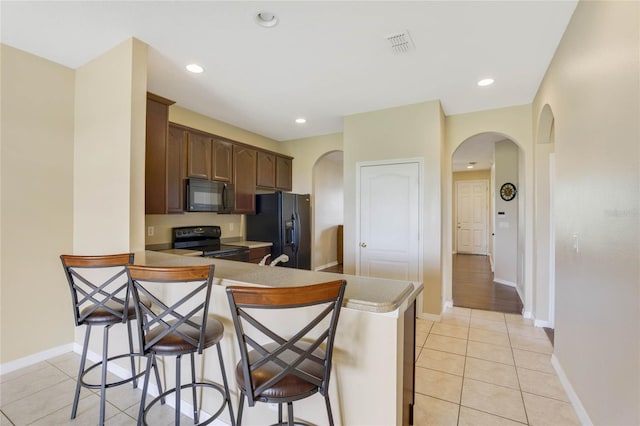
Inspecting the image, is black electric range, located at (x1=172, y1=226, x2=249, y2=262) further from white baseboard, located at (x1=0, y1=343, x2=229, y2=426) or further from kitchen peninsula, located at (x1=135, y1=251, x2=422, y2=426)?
kitchen peninsula, located at (x1=135, y1=251, x2=422, y2=426)

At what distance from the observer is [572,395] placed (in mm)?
1954

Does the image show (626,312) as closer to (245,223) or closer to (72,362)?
(72,362)

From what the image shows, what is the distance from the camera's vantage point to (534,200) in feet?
11.1

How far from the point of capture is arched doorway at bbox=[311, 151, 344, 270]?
6.51m

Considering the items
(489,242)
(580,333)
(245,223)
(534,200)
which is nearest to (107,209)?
(245,223)

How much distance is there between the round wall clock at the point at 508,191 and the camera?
16.9 feet

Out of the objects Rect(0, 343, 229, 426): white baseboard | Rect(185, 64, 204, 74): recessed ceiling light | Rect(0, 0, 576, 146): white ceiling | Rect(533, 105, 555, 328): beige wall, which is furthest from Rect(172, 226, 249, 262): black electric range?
Rect(533, 105, 555, 328): beige wall

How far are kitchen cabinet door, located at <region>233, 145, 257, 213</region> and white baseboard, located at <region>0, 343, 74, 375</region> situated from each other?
2413 millimetres

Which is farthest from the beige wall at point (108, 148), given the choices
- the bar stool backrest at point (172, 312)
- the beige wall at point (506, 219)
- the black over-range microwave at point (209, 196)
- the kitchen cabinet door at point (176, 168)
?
the beige wall at point (506, 219)

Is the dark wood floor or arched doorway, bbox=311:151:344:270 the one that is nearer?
the dark wood floor

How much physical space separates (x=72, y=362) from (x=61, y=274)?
2.59ft

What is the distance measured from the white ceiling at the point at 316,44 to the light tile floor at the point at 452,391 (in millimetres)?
2692

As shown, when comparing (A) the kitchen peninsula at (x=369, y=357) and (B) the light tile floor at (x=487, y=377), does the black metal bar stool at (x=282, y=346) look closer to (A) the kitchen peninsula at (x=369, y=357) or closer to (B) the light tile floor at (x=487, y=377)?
(A) the kitchen peninsula at (x=369, y=357)

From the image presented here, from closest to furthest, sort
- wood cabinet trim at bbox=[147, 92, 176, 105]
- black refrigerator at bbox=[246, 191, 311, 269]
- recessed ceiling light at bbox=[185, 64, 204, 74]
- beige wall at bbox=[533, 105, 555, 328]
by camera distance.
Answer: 1. recessed ceiling light at bbox=[185, 64, 204, 74]
2. wood cabinet trim at bbox=[147, 92, 176, 105]
3. beige wall at bbox=[533, 105, 555, 328]
4. black refrigerator at bbox=[246, 191, 311, 269]
